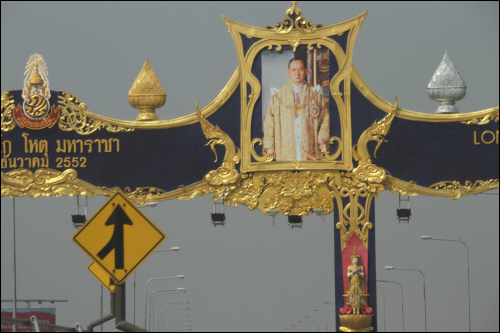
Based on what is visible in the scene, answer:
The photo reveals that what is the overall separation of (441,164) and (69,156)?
868 cm

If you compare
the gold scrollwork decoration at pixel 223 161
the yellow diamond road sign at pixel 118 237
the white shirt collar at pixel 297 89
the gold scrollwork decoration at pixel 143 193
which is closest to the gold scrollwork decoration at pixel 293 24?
the white shirt collar at pixel 297 89

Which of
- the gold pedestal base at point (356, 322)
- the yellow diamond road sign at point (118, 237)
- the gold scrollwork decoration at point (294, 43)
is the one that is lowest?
the gold pedestal base at point (356, 322)

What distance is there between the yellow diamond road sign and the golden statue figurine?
43.0ft

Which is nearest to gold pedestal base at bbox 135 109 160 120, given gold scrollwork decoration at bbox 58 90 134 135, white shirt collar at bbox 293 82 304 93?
gold scrollwork decoration at bbox 58 90 134 135

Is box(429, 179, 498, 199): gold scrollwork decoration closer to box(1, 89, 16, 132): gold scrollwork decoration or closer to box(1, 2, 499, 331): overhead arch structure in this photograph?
box(1, 2, 499, 331): overhead arch structure

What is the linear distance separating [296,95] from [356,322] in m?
5.31

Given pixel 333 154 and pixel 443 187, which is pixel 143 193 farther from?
pixel 443 187

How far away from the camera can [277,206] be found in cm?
2412

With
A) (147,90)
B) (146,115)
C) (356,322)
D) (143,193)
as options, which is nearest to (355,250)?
(356,322)

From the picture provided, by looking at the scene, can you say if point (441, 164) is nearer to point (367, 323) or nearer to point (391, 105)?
point (391, 105)

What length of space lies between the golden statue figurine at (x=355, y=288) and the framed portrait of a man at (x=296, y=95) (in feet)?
7.52

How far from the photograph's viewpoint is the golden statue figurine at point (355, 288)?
23.8m

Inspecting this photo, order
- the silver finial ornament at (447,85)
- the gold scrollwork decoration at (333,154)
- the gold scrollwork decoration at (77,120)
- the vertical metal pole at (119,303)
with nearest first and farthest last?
the vertical metal pole at (119,303)
the gold scrollwork decoration at (333,154)
the gold scrollwork decoration at (77,120)
the silver finial ornament at (447,85)

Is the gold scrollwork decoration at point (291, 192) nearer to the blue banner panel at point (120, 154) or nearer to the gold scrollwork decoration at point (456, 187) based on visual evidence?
the blue banner panel at point (120, 154)
